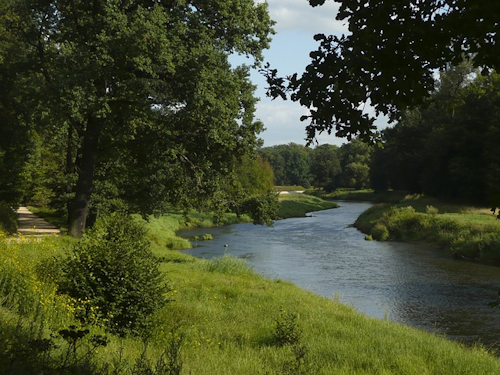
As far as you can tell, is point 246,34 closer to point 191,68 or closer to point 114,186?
point 191,68

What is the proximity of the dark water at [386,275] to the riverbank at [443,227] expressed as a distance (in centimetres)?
157

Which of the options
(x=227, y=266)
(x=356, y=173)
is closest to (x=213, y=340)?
(x=227, y=266)

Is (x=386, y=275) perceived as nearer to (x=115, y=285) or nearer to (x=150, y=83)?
(x=150, y=83)

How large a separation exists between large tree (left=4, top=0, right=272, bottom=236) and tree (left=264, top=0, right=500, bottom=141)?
40.1ft

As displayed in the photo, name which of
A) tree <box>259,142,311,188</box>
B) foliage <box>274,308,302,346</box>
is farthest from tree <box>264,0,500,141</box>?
tree <box>259,142,311,188</box>

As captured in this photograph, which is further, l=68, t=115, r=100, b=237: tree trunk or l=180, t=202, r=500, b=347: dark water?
l=68, t=115, r=100, b=237: tree trunk

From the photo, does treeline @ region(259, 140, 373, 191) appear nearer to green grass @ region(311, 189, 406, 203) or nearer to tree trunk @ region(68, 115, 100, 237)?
green grass @ region(311, 189, 406, 203)

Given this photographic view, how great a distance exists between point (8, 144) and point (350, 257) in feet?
68.7

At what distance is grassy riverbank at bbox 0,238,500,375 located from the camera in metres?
6.45

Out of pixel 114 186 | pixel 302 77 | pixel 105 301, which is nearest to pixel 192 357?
pixel 105 301

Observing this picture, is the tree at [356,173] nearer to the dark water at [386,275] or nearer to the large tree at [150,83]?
the dark water at [386,275]

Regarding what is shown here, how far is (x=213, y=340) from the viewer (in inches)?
412

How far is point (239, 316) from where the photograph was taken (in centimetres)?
1294

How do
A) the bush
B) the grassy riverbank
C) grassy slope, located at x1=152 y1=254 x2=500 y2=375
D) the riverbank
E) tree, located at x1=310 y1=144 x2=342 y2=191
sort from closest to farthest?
1. the grassy riverbank
2. grassy slope, located at x1=152 y1=254 x2=500 y2=375
3. the bush
4. the riverbank
5. tree, located at x1=310 y1=144 x2=342 y2=191
